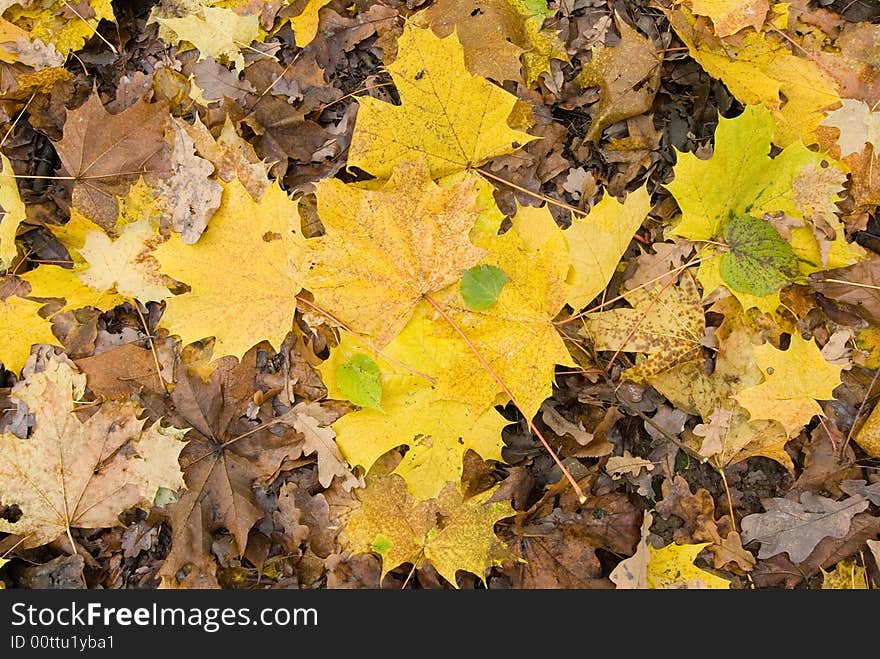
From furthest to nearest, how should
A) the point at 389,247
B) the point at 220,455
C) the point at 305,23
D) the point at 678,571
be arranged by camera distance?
the point at 305,23 → the point at 220,455 → the point at 678,571 → the point at 389,247

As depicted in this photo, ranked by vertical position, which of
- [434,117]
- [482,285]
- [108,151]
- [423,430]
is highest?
[434,117]

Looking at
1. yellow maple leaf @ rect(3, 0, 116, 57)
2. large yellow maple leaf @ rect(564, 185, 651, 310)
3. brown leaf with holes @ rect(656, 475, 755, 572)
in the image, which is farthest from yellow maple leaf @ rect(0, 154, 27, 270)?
brown leaf with holes @ rect(656, 475, 755, 572)

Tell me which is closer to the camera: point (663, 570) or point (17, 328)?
point (663, 570)

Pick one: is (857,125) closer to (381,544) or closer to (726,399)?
(726,399)

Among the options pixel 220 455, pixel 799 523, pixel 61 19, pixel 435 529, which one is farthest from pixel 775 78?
pixel 61 19

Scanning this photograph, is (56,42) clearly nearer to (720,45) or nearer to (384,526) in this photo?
(384,526)
